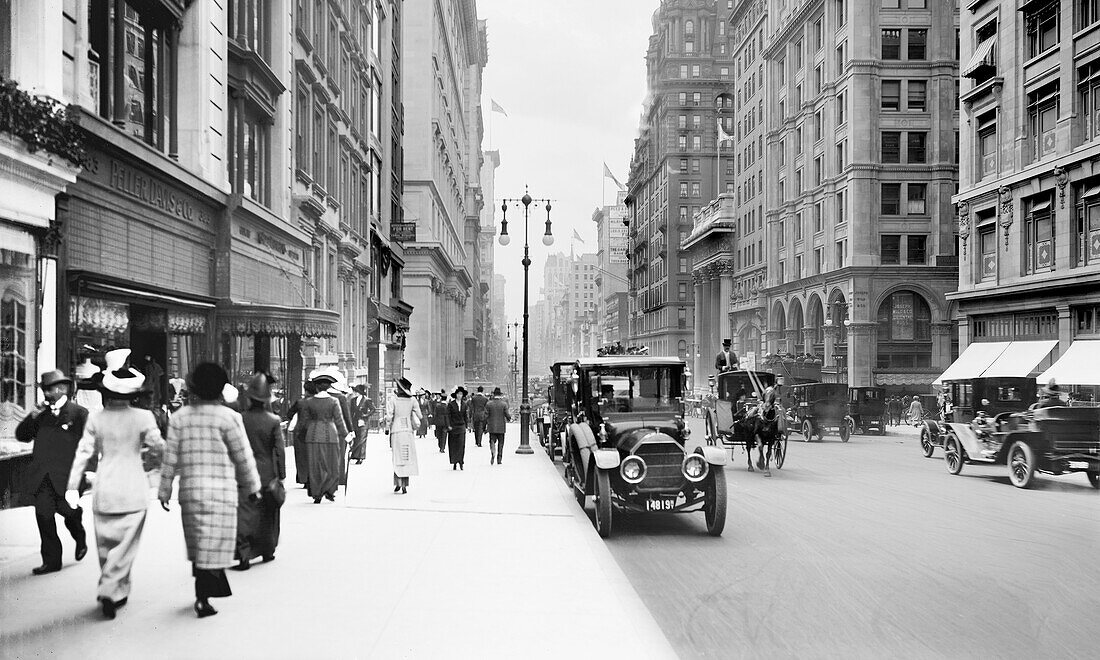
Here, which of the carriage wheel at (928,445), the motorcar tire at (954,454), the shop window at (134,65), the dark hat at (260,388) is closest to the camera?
the shop window at (134,65)

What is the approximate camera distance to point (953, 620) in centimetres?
646

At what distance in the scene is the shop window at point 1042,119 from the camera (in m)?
23.9

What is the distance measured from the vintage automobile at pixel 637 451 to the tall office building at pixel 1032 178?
42.2ft

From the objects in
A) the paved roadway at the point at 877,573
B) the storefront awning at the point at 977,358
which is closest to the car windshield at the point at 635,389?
the paved roadway at the point at 877,573

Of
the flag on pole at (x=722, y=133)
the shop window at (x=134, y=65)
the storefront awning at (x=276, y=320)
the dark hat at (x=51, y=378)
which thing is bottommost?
the dark hat at (x=51, y=378)

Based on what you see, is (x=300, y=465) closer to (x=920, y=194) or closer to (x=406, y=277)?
(x=406, y=277)

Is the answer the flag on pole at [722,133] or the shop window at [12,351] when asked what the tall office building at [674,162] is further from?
the shop window at [12,351]

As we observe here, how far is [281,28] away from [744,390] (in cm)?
1764

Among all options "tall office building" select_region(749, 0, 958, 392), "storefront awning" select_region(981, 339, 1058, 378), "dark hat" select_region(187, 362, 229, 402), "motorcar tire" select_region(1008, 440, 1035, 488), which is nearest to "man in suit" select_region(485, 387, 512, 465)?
"motorcar tire" select_region(1008, 440, 1035, 488)

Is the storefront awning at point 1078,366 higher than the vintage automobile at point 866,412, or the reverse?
the storefront awning at point 1078,366

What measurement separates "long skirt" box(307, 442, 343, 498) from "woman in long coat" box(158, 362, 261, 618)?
10.2 feet

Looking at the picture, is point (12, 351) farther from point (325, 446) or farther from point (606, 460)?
point (606, 460)

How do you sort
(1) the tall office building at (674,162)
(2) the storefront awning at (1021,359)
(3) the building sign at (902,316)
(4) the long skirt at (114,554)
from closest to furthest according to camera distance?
(4) the long skirt at (114,554) < (1) the tall office building at (674,162) < (2) the storefront awning at (1021,359) < (3) the building sign at (902,316)

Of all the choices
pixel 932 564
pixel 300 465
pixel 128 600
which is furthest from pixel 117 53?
pixel 932 564
